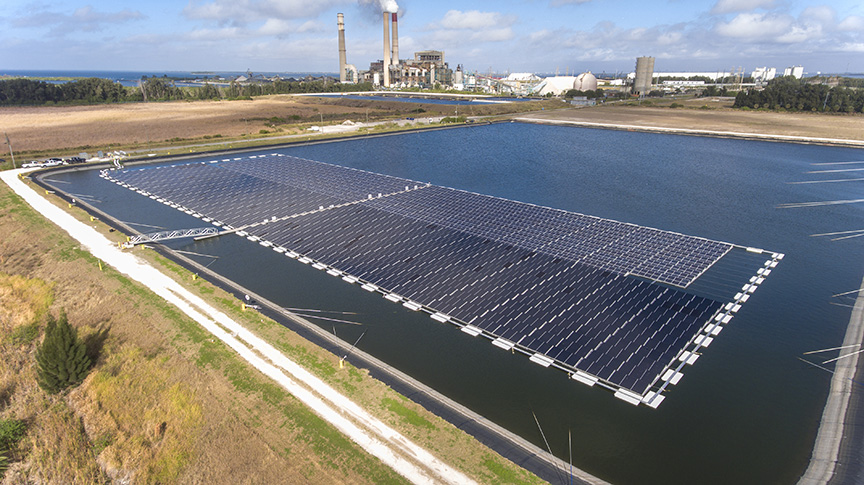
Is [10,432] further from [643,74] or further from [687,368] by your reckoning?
[643,74]

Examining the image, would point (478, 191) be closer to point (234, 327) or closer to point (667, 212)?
point (667, 212)

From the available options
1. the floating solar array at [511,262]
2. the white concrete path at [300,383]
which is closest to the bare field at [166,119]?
the floating solar array at [511,262]

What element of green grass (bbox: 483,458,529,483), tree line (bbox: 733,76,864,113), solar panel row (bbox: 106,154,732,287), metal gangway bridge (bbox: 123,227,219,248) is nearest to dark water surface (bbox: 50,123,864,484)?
metal gangway bridge (bbox: 123,227,219,248)

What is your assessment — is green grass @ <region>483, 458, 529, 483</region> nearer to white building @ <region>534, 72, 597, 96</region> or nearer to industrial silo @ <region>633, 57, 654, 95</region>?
white building @ <region>534, 72, 597, 96</region>

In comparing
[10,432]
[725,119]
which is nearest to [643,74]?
[725,119]

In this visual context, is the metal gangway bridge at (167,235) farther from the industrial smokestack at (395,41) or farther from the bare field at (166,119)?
the industrial smokestack at (395,41)

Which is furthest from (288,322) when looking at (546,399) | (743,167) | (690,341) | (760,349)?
(743,167)
